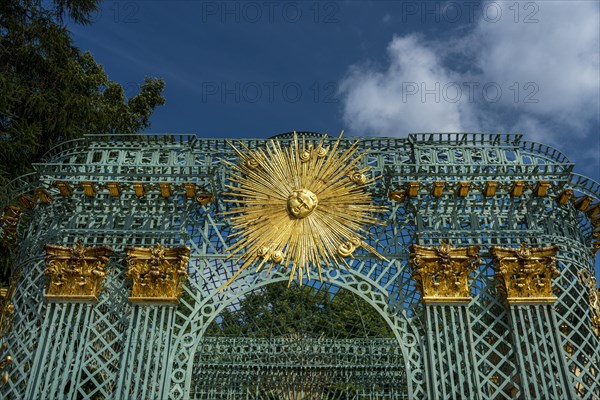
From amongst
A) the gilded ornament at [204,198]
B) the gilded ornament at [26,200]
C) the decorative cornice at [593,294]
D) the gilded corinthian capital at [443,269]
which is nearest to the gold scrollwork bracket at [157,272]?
the gilded ornament at [204,198]

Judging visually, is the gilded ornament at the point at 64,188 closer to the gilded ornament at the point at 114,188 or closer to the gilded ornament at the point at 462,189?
the gilded ornament at the point at 114,188

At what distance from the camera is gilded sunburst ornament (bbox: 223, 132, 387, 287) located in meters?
9.42

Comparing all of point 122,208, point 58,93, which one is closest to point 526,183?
point 122,208

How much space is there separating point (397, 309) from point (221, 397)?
562 cm

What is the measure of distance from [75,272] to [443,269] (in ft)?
18.5

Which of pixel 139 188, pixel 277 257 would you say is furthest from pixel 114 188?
pixel 277 257

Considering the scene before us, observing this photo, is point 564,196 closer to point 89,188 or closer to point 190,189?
point 190,189

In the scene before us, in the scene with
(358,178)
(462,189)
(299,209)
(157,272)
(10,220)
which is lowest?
(157,272)

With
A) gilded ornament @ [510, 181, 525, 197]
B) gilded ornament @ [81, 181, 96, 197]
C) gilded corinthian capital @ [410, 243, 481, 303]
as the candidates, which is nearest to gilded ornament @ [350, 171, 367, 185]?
gilded corinthian capital @ [410, 243, 481, 303]

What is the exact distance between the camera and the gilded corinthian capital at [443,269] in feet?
29.5

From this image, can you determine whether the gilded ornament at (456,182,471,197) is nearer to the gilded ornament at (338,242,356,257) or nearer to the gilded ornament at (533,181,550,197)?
the gilded ornament at (533,181,550,197)

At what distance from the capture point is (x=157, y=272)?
905cm

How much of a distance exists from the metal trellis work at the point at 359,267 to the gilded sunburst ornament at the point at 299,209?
174mm

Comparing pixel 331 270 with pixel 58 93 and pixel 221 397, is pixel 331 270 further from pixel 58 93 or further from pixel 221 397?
pixel 58 93
